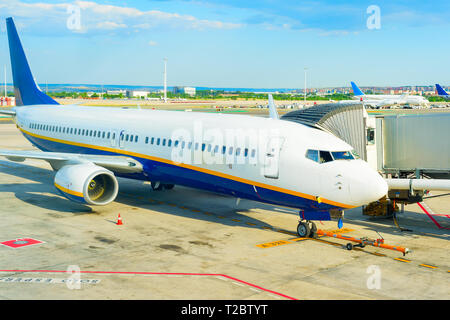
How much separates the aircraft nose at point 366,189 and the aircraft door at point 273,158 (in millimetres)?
3019

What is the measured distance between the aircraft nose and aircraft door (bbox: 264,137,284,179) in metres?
3.02

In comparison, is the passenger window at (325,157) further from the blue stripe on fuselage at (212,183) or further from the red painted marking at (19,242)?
the red painted marking at (19,242)

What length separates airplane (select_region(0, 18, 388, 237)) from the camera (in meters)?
18.0

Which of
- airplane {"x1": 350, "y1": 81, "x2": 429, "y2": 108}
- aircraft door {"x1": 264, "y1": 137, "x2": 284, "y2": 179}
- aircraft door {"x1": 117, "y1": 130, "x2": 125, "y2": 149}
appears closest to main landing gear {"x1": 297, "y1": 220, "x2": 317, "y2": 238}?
aircraft door {"x1": 264, "y1": 137, "x2": 284, "y2": 179}

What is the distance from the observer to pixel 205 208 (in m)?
24.6

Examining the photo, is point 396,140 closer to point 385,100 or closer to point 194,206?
point 194,206

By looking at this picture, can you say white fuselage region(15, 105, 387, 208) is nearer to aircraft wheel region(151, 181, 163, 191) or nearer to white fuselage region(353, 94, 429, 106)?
aircraft wheel region(151, 181, 163, 191)

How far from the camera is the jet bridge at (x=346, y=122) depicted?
2170 centimetres

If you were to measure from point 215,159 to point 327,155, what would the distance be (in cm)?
Answer: 506
